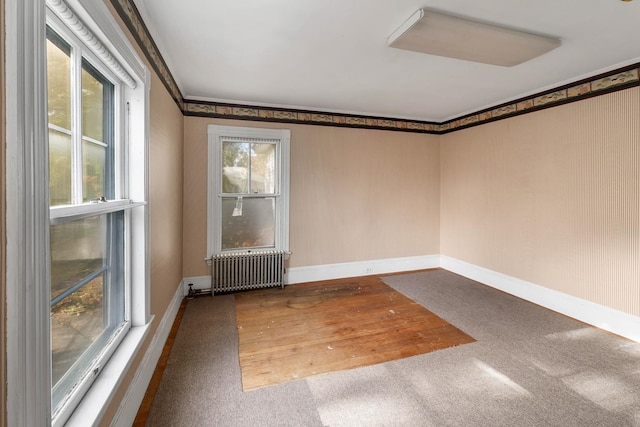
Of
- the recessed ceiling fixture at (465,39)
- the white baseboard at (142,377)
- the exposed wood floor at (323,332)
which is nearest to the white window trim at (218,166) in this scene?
the exposed wood floor at (323,332)

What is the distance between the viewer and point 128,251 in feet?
6.14

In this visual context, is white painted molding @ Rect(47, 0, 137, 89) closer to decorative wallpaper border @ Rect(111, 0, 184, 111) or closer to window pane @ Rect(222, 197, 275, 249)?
decorative wallpaper border @ Rect(111, 0, 184, 111)

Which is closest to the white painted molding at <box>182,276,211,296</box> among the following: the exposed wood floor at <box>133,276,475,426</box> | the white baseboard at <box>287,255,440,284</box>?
the exposed wood floor at <box>133,276,475,426</box>

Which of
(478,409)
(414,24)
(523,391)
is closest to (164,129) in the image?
(414,24)

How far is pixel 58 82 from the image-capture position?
3.90 ft

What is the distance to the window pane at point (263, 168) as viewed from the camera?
3.96 metres

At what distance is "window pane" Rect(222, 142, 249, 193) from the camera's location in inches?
151

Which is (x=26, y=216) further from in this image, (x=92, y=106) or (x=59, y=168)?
(x=92, y=106)

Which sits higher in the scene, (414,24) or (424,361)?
(414,24)

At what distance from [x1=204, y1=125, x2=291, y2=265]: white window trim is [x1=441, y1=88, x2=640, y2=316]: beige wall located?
2.85 m

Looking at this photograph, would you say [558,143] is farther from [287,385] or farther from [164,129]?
[164,129]

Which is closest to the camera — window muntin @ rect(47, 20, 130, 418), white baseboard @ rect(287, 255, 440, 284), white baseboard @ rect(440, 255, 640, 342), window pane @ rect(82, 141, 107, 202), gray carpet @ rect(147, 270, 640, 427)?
window muntin @ rect(47, 20, 130, 418)

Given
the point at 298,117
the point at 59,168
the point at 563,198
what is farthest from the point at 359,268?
the point at 59,168

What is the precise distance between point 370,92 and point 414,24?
1546 mm
